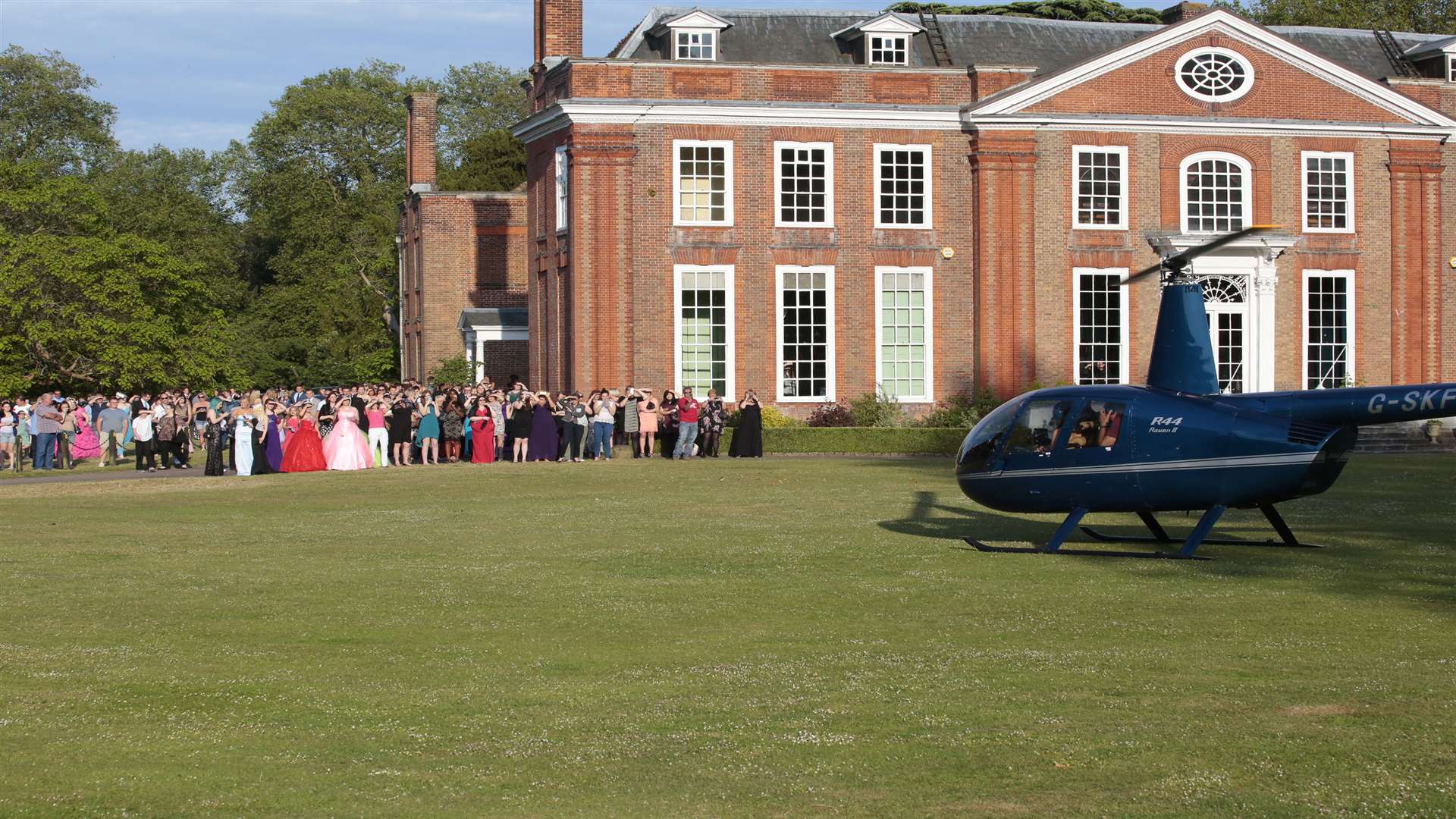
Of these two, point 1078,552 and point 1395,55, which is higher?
point 1395,55

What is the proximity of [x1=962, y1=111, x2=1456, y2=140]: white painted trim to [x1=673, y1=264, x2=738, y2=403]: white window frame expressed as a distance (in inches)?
282

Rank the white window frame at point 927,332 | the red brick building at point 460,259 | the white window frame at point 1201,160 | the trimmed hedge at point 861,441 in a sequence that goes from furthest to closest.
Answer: the red brick building at point 460,259
the white window frame at point 1201,160
the white window frame at point 927,332
the trimmed hedge at point 861,441

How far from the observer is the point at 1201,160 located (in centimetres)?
4262

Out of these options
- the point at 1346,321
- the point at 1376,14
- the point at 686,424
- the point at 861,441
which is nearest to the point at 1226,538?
the point at 686,424

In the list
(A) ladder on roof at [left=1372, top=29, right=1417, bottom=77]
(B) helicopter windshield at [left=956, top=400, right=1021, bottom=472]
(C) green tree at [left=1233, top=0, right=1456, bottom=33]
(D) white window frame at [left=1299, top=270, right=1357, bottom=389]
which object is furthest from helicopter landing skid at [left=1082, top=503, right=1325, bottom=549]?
(C) green tree at [left=1233, top=0, right=1456, bottom=33]

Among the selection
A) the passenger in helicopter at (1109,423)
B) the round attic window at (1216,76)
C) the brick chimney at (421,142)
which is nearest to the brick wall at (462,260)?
the brick chimney at (421,142)

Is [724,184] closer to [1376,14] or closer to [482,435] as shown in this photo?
[482,435]

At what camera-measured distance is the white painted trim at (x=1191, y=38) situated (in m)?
41.3

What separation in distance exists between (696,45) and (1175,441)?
88.9 feet

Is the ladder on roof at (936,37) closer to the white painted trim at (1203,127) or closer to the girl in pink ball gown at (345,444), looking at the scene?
the white painted trim at (1203,127)

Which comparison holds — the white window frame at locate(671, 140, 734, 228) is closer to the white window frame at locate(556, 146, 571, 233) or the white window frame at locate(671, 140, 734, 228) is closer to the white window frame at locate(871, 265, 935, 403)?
the white window frame at locate(556, 146, 571, 233)

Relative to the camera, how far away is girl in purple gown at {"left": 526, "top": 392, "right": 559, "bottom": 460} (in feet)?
116

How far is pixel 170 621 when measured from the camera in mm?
12953

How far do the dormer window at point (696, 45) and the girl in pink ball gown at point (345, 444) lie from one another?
45.3ft
